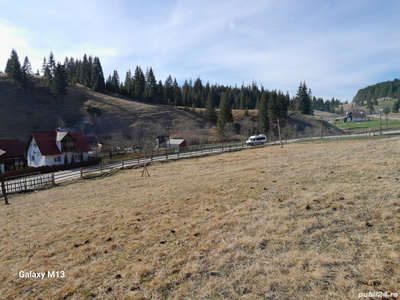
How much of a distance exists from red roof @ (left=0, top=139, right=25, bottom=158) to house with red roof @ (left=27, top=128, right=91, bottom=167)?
6.98ft

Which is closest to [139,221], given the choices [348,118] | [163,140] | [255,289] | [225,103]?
[255,289]

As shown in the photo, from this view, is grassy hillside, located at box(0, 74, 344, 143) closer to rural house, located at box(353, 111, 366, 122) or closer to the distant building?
the distant building

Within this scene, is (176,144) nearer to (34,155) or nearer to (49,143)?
(49,143)

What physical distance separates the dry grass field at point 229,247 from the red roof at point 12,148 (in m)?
43.7

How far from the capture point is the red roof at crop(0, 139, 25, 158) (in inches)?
1738

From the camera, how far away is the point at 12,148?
45500mm

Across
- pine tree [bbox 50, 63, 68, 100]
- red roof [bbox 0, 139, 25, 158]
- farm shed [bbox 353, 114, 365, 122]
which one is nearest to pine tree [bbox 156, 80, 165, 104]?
pine tree [bbox 50, 63, 68, 100]

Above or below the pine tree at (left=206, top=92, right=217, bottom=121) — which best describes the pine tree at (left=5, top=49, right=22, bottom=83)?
above

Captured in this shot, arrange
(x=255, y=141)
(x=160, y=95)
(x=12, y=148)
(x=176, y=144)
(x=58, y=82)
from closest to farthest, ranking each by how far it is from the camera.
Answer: (x=12, y=148) → (x=255, y=141) → (x=176, y=144) → (x=58, y=82) → (x=160, y=95)

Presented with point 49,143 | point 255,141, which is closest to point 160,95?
point 255,141

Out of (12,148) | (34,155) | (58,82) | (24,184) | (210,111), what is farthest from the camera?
(210,111)

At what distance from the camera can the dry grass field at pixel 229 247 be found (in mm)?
4531

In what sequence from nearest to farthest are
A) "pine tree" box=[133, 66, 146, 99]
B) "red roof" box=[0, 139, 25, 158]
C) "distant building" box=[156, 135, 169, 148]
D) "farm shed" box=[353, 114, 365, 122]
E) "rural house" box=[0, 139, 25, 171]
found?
"rural house" box=[0, 139, 25, 171] < "red roof" box=[0, 139, 25, 158] < "distant building" box=[156, 135, 169, 148] < "pine tree" box=[133, 66, 146, 99] < "farm shed" box=[353, 114, 365, 122]

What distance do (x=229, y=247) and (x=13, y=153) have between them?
54.5 meters
